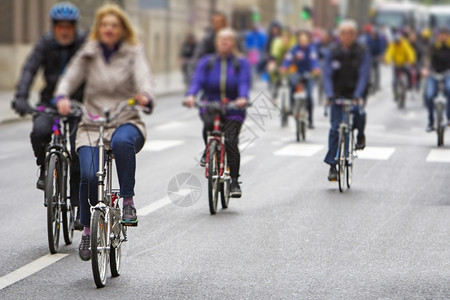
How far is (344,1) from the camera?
4456 inches

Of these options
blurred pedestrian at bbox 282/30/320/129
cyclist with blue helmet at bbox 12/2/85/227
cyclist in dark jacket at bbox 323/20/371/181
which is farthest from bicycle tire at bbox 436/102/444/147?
cyclist with blue helmet at bbox 12/2/85/227

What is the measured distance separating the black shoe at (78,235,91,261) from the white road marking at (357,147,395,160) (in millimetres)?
9539

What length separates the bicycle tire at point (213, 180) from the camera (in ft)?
35.8

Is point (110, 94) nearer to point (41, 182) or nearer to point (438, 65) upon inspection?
point (41, 182)

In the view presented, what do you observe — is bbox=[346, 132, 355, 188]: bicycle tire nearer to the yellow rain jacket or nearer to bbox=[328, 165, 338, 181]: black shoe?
bbox=[328, 165, 338, 181]: black shoe

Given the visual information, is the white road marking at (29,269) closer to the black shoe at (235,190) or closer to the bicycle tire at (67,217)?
the bicycle tire at (67,217)

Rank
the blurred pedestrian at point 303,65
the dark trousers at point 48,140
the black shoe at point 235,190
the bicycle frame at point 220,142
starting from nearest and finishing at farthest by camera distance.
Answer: the dark trousers at point 48,140
the bicycle frame at point 220,142
the black shoe at point 235,190
the blurred pedestrian at point 303,65

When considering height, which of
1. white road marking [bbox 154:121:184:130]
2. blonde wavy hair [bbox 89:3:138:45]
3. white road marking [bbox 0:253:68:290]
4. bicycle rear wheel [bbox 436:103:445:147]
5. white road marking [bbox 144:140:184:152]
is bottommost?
white road marking [bbox 154:121:184:130]

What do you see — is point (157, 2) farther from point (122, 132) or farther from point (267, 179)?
point (122, 132)

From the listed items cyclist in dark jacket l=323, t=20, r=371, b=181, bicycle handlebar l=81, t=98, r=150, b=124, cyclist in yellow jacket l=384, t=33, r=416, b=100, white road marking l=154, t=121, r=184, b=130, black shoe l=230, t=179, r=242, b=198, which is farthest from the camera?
cyclist in yellow jacket l=384, t=33, r=416, b=100

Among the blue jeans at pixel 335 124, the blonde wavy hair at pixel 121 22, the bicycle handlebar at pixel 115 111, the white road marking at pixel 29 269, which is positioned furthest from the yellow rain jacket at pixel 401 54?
the bicycle handlebar at pixel 115 111

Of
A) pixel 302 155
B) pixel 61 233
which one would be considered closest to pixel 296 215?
pixel 61 233

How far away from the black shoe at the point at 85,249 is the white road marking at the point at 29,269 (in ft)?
1.52

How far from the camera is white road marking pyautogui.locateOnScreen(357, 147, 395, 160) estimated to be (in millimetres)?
16859
